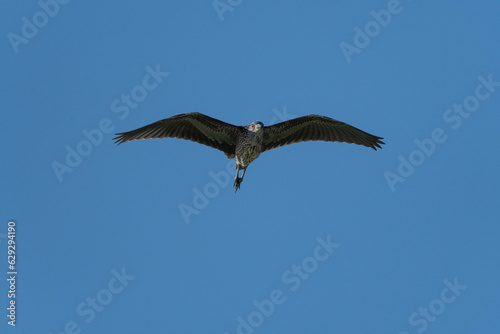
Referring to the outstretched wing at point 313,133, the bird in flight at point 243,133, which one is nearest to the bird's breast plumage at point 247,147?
the bird in flight at point 243,133

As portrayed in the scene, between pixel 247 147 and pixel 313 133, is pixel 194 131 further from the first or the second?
pixel 313 133

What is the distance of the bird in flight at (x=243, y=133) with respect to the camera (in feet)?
53.8

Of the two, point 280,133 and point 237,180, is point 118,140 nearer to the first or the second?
point 237,180

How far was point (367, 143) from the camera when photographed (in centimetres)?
1777

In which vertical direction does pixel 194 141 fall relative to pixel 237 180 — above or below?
above

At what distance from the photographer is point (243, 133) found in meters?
16.6

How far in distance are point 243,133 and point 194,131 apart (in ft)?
4.62

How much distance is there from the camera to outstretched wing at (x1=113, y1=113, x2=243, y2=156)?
16328 millimetres

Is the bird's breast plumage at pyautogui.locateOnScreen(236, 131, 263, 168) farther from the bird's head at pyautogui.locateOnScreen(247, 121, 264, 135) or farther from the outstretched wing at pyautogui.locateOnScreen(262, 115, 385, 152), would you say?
the outstretched wing at pyautogui.locateOnScreen(262, 115, 385, 152)

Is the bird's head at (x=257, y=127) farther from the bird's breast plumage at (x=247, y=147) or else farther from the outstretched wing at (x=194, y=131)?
the outstretched wing at (x=194, y=131)

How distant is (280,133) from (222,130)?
1.73m

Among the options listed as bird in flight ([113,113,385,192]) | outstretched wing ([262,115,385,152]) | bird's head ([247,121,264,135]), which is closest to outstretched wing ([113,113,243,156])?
bird in flight ([113,113,385,192])

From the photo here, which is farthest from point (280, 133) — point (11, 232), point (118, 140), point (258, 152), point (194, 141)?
point (11, 232)

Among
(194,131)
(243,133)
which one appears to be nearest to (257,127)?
(243,133)
